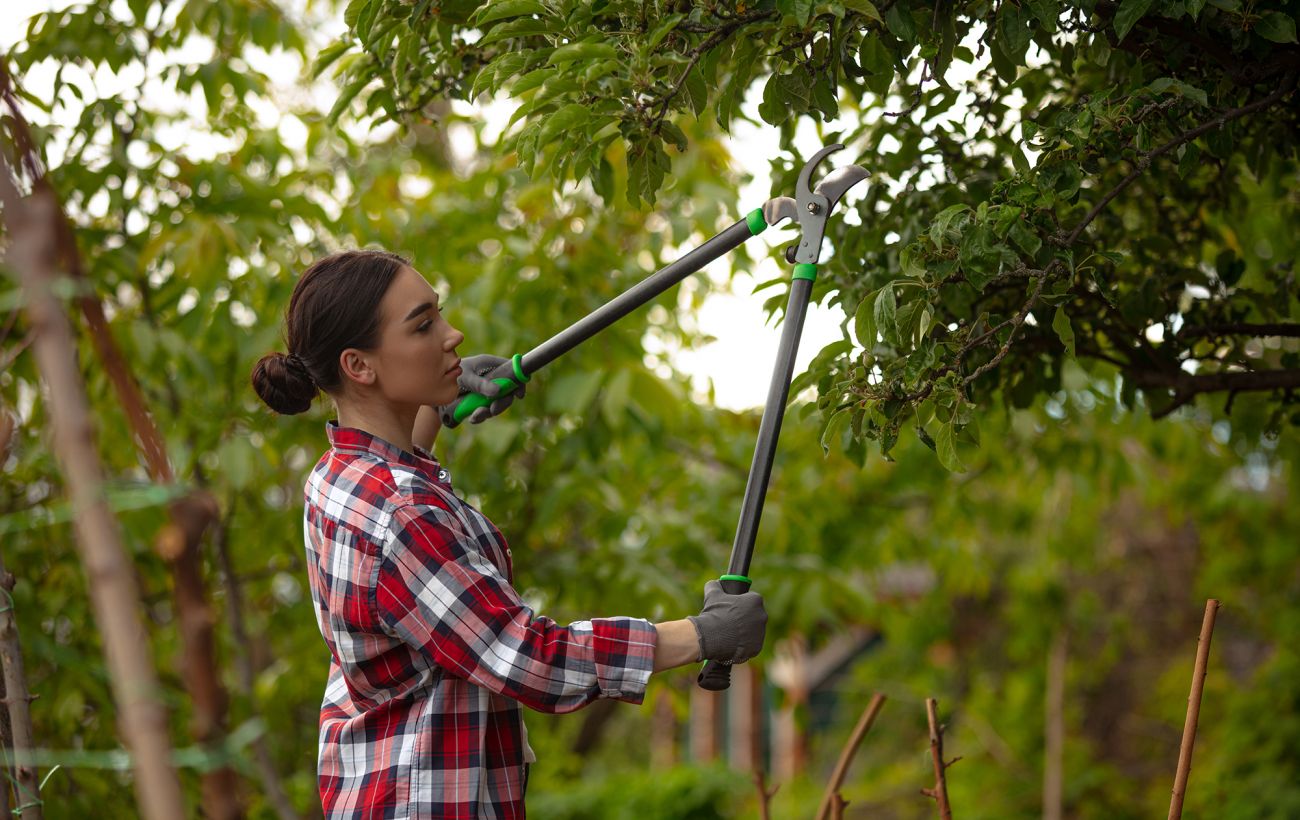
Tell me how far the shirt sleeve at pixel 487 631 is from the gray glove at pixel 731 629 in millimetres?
74

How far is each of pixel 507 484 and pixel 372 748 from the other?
6.36 ft

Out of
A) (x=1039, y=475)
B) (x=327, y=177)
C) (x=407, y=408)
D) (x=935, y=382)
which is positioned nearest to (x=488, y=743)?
(x=407, y=408)

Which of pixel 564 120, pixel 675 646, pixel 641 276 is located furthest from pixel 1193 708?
pixel 641 276

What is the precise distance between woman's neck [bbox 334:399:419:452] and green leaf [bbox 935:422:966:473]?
31.0 inches

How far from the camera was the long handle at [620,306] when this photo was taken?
1875mm

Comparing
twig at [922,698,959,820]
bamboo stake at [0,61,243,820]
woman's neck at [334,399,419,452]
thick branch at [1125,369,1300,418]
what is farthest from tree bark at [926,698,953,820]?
bamboo stake at [0,61,243,820]

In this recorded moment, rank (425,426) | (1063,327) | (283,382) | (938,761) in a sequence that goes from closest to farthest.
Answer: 1. (1063,327)
2. (283,382)
3. (938,761)
4. (425,426)

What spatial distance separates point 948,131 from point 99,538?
1.90m

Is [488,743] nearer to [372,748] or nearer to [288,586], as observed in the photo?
[372,748]

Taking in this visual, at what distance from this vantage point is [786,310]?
75.8 inches

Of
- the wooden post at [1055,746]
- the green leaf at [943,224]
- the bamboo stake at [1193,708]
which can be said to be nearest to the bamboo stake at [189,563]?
the green leaf at [943,224]

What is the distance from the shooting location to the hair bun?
1.88 m

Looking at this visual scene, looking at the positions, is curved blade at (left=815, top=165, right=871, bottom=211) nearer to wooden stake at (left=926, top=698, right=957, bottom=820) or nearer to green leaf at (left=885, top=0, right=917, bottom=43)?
green leaf at (left=885, top=0, right=917, bottom=43)

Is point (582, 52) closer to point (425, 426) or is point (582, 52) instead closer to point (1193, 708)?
point (425, 426)
